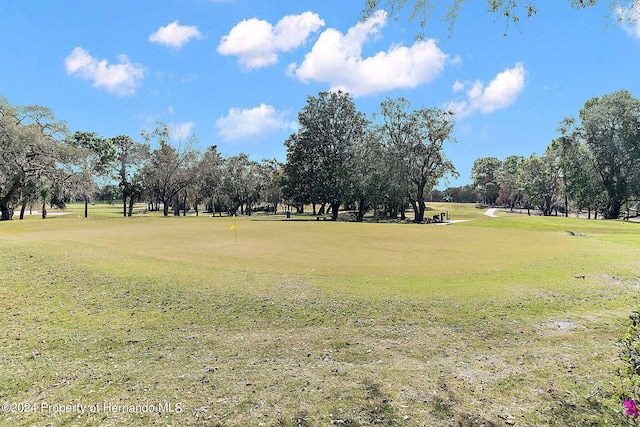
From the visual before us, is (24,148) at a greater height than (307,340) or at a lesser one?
greater

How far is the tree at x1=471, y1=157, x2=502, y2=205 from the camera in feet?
A: 318

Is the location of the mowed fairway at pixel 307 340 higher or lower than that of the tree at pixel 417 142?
lower

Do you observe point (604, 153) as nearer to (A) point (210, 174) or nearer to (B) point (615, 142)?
(B) point (615, 142)

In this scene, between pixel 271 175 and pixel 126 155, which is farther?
pixel 271 175

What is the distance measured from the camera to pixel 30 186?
39656 millimetres

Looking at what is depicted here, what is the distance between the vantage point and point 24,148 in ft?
106

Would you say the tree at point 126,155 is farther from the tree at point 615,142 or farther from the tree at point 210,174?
the tree at point 615,142

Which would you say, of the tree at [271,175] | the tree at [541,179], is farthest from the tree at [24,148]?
the tree at [541,179]

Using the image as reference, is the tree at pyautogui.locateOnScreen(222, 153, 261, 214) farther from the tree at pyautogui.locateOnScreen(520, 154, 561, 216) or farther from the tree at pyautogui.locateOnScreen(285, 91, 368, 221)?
the tree at pyautogui.locateOnScreen(520, 154, 561, 216)

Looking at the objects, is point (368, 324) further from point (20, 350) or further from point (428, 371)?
point (20, 350)

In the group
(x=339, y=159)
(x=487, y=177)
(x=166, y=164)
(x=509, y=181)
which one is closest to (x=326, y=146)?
(x=339, y=159)

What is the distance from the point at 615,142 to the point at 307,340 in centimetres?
5184

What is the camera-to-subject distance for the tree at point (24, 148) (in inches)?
1243

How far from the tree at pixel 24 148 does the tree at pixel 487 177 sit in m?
92.7
